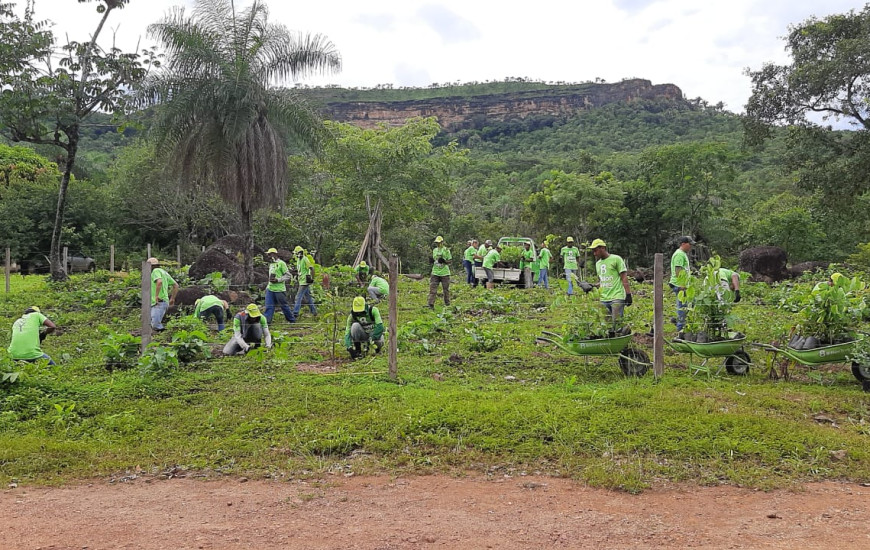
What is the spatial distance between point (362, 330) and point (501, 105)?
279ft

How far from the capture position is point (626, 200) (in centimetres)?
3098

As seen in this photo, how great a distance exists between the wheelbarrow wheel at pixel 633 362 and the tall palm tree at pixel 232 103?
42.3 feet

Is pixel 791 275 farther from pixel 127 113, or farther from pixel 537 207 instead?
pixel 127 113

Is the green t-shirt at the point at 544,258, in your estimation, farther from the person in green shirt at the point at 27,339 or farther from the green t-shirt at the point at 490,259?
the person in green shirt at the point at 27,339

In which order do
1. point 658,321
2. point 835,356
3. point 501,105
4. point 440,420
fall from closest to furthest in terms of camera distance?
point 440,420 < point 835,356 < point 658,321 < point 501,105

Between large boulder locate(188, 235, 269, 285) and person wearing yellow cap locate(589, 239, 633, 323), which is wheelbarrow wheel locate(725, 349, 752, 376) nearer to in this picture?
person wearing yellow cap locate(589, 239, 633, 323)

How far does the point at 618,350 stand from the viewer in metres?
7.78

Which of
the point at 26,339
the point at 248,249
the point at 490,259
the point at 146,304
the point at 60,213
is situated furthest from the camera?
the point at 60,213

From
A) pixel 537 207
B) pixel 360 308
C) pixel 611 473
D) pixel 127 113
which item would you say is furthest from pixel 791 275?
pixel 127 113

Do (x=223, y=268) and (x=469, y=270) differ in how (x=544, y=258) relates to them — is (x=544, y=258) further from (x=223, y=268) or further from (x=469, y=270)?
(x=223, y=268)

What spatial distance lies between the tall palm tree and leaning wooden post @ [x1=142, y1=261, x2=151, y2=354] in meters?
9.79

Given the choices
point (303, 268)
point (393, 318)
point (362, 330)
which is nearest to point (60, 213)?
point (303, 268)

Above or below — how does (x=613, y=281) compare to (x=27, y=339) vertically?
above

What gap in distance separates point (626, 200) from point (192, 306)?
74.6ft
